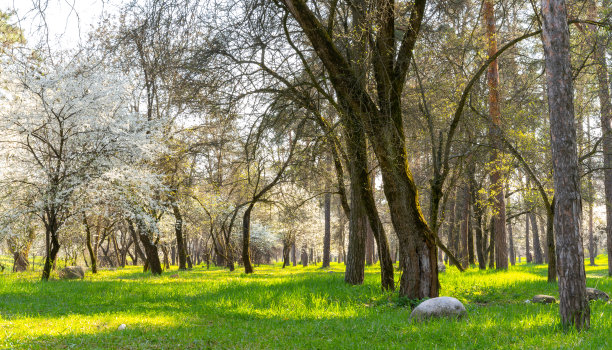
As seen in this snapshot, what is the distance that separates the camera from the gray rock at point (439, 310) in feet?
21.6

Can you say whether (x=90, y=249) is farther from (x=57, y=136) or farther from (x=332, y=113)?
(x=332, y=113)

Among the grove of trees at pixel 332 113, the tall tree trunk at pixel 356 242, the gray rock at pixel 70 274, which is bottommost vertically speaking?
the gray rock at pixel 70 274

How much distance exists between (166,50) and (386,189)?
5.11m

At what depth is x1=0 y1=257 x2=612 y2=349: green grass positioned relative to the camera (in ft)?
18.1

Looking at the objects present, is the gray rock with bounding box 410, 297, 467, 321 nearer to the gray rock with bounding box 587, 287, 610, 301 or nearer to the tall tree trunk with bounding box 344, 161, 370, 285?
the gray rock with bounding box 587, 287, 610, 301

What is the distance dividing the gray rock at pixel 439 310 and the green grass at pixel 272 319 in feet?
0.67

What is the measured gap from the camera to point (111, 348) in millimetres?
5547

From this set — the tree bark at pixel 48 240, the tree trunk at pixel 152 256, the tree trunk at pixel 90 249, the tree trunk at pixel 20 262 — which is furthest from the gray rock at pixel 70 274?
the tree trunk at pixel 20 262

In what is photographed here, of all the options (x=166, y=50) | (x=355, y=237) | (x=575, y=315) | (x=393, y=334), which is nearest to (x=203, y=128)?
(x=355, y=237)

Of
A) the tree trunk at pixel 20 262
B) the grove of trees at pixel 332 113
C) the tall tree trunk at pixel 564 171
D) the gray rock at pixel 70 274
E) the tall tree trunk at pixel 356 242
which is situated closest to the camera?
the tall tree trunk at pixel 564 171

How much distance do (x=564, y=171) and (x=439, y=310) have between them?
2.73 meters

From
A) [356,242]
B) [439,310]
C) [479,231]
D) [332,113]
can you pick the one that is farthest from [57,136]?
[479,231]

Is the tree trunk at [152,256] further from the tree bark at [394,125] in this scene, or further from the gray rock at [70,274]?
the tree bark at [394,125]

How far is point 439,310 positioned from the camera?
6617 mm
